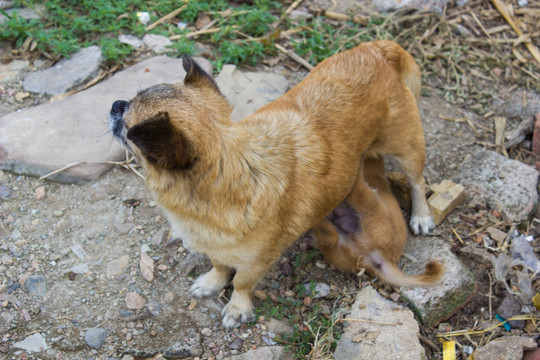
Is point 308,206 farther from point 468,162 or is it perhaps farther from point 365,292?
point 468,162

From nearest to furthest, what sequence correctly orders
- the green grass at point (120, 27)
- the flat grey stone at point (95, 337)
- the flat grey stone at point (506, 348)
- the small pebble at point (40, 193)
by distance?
the flat grey stone at point (95, 337), the flat grey stone at point (506, 348), the small pebble at point (40, 193), the green grass at point (120, 27)

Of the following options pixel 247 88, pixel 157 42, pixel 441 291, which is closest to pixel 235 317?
pixel 441 291

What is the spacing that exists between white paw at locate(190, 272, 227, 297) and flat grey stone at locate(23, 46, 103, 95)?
2859mm

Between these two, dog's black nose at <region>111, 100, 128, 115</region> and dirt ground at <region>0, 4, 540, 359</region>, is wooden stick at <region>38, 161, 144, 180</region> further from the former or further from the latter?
dog's black nose at <region>111, 100, 128, 115</region>

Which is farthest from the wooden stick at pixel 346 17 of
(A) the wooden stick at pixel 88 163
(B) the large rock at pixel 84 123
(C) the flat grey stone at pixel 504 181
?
(A) the wooden stick at pixel 88 163

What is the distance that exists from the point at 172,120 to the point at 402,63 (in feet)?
8.76

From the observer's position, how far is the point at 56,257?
4488mm

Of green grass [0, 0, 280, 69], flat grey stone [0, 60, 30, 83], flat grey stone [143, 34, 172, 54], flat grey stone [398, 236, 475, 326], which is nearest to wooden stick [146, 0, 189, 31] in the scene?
green grass [0, 0, 280, 69]

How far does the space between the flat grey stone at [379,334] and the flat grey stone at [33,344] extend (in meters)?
2.22

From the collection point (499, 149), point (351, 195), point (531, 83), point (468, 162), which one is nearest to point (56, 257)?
point (351, 195)

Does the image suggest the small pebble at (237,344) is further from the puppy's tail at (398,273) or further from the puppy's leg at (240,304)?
the puppy's tail at (398,273)

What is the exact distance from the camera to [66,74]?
19.5 feet

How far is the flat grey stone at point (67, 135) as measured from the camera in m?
4.98

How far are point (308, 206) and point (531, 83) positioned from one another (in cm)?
423
